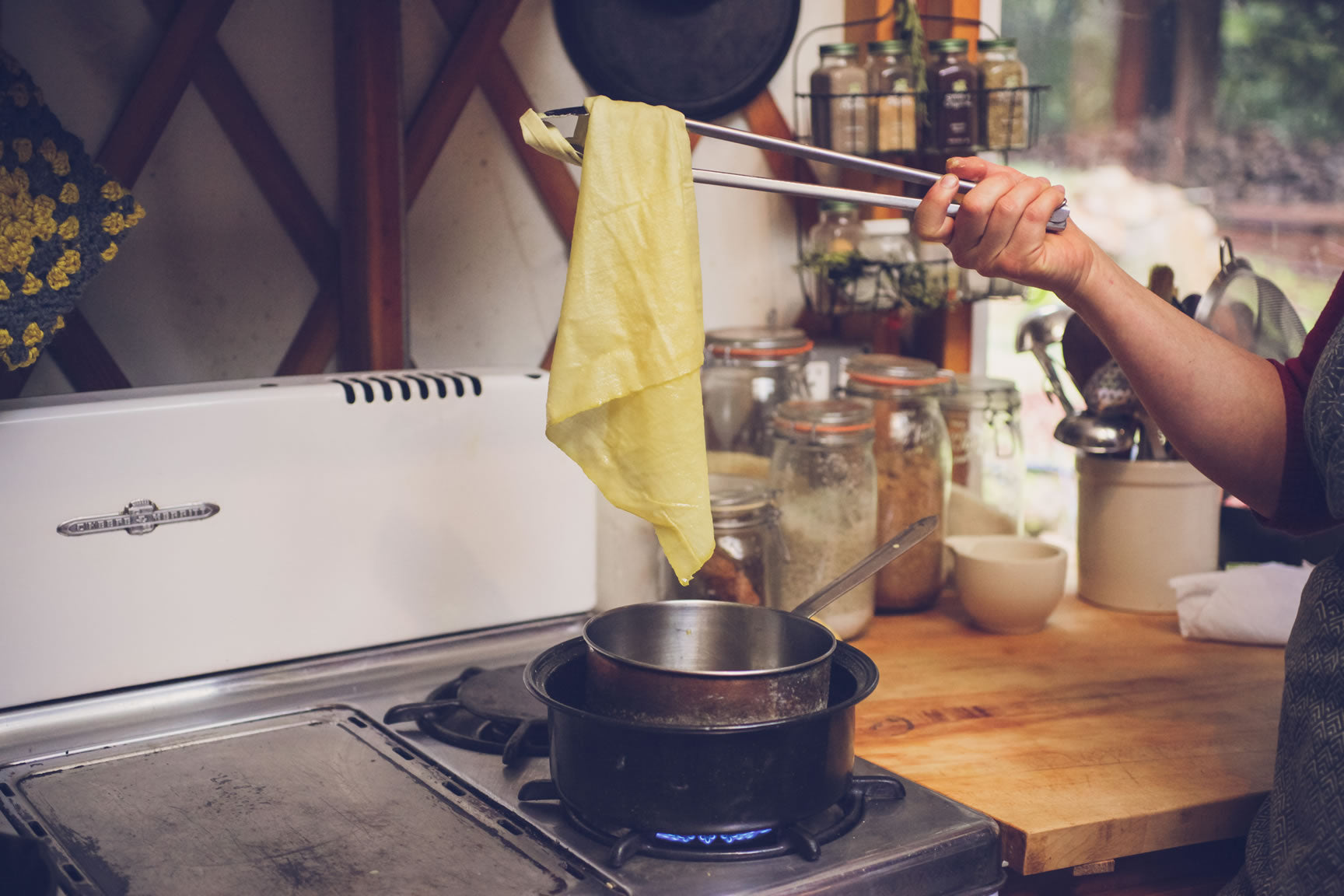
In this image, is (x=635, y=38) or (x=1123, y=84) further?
(x=1123, y=84)

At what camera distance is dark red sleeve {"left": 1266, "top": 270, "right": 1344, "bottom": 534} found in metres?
0.86

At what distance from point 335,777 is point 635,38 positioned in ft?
2.88

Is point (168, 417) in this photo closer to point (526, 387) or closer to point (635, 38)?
point (526, 387)

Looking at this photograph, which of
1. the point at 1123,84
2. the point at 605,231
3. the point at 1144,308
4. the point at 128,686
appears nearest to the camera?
the point at 605,231

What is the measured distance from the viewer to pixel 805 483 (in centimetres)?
124

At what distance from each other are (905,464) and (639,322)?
69 cm

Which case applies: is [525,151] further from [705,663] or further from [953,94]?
[705,663]

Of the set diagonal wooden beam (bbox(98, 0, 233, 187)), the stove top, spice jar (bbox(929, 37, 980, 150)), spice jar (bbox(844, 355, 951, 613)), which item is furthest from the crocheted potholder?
spice jar (bbox(929, 37, 980, 150))

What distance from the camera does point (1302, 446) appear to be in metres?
0.86

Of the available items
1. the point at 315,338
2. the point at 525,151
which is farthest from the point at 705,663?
the point at 525,151

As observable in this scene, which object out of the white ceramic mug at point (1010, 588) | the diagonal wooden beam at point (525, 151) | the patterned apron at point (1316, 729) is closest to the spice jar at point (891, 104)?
the diagonal wooden beam at point (525, 151)

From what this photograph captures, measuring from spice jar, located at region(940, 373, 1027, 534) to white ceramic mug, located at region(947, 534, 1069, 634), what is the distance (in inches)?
4.9

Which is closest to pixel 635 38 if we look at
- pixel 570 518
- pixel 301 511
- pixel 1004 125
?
pixel 1004 125

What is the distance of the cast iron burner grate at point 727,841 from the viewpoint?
749mm
